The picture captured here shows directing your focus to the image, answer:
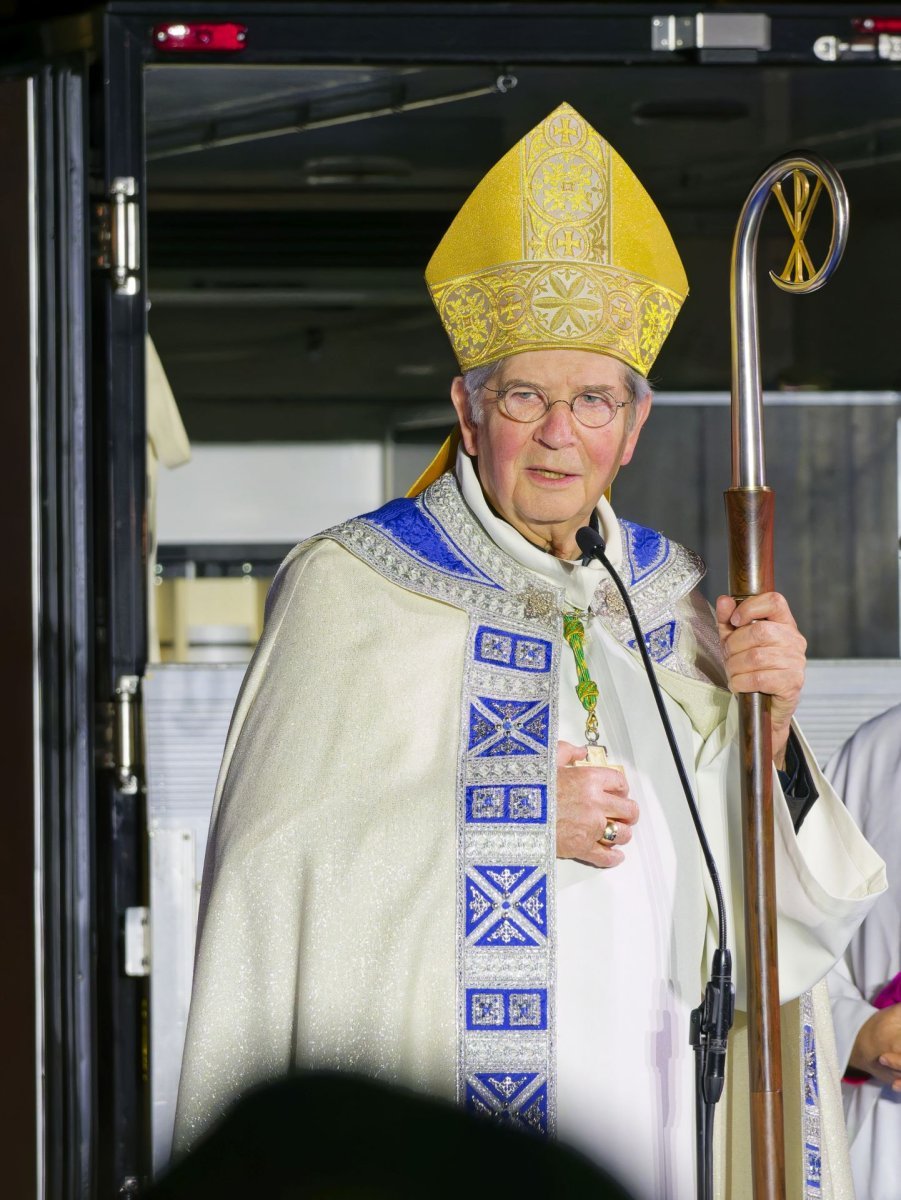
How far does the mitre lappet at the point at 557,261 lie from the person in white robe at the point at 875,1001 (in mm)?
1096

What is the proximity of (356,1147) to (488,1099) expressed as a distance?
6.20 ft

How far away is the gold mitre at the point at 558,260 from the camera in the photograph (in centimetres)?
295

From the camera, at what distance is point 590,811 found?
278cm

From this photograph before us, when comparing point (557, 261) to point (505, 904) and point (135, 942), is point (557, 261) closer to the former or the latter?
point (505, 904)

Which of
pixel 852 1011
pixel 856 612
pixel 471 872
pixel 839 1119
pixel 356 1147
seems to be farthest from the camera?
pixel 856 612

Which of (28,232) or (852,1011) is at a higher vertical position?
(28,232)

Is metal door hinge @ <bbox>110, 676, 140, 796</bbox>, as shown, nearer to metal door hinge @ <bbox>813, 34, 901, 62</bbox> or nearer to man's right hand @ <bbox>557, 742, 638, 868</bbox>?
man's right hand @ <bbox>557, 742, 638, 868</bbox>

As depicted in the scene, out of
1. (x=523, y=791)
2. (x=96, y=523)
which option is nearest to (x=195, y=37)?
(x=96, y=523)

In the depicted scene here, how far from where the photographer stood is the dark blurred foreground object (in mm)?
934

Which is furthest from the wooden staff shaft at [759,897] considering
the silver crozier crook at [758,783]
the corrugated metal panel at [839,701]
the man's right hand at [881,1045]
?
the corrugated metal panel at [839,701]

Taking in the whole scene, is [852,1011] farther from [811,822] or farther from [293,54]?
[293,54]

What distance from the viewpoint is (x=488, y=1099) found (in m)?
2.76

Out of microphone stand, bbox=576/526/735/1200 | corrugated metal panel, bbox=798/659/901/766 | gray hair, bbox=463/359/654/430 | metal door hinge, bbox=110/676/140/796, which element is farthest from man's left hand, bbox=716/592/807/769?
metal door hinge, bbox=110/676/140/796

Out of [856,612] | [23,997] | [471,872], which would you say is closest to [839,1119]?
[471,872]
